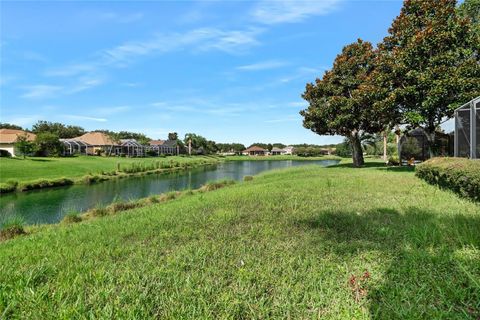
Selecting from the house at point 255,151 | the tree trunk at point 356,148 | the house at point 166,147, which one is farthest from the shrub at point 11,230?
the house at point 255,151

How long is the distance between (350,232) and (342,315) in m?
2.28

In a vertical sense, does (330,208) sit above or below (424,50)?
below

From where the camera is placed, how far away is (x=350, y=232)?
15.2 feet

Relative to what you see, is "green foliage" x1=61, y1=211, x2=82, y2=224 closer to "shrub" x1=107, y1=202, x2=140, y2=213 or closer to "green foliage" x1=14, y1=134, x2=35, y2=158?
"shrub" x1=107, y1=202, x2=140, y2=213

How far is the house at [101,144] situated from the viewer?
63.9 metres

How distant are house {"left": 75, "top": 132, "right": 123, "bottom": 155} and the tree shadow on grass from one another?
67.1m

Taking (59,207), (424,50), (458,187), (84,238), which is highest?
(424,50)

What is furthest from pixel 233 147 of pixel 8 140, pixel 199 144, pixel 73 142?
pixel 8 140

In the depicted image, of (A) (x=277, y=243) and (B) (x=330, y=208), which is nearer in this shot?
(A) (x=277, y=243)

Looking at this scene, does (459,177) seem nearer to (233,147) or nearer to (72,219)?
(72,219)

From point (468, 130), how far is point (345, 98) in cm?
881

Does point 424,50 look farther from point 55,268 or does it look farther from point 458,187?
point 55,268

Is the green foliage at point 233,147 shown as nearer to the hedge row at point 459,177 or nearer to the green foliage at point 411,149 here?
the green foliage at point 411,149

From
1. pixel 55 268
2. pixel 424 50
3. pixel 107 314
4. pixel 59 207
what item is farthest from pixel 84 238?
pixel 424 50
